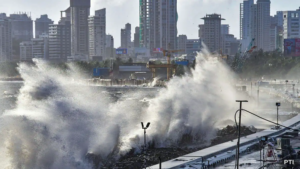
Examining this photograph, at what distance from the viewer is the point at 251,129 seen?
2261 inches

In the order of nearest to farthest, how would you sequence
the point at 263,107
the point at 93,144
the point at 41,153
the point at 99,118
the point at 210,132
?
the point at 41,153 → the point at 93,144 → the point at 99,118 → the point at 210,132 → the point at 263,107

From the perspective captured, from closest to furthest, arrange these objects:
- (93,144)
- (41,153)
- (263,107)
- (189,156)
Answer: (41,153) → (189,156) → (93,144) → (263,107)

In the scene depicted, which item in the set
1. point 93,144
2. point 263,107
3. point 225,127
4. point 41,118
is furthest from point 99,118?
point 263,107

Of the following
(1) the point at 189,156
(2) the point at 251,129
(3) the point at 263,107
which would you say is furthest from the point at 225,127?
(3) the point at 263,107

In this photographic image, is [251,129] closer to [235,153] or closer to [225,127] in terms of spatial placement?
[225,127]

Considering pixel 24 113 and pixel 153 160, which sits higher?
pixel 24 113

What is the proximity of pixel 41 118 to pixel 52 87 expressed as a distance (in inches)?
88.6

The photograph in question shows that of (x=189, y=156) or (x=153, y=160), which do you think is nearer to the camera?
(x=189, y=156)

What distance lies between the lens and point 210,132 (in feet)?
183

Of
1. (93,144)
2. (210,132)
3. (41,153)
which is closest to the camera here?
(41,153)

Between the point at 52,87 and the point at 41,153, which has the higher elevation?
the point at 52,87

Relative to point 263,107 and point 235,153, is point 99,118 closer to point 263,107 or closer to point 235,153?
point 235,153

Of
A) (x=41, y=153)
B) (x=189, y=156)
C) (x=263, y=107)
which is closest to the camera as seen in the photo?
(x=41, y=153)

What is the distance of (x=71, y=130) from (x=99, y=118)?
6.25 meters
